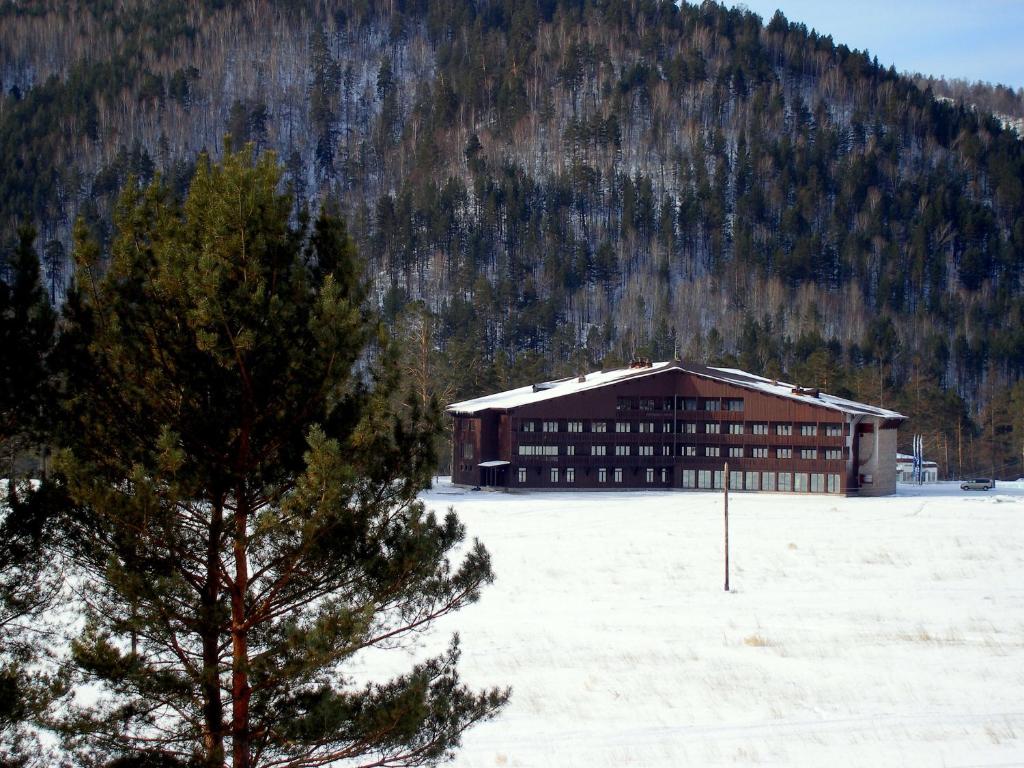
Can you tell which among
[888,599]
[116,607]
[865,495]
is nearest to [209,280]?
[116,607]

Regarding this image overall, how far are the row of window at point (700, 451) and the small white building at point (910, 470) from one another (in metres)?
21.8

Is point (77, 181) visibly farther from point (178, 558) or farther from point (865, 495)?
point (178, 558)

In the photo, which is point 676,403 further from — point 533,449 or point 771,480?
point 533,449

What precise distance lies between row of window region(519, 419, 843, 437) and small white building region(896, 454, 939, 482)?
2248cm

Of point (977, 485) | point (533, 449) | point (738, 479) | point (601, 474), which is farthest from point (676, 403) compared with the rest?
point (977, 485)

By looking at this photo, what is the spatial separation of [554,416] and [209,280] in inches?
2590

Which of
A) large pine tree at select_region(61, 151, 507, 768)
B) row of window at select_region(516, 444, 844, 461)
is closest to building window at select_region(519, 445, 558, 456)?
row of window at select_region(516, 444, 844, 461)

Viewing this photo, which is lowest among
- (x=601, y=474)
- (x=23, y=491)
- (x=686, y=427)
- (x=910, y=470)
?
(x=910, y=470)

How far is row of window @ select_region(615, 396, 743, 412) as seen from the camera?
78.4 metres

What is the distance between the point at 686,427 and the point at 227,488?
225 feet

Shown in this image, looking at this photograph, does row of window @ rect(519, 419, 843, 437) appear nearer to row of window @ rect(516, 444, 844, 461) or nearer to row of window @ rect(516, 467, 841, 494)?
row of window @ rect(516, 444, 844, 461)

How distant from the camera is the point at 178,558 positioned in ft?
40.0

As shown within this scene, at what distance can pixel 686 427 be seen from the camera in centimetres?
7900

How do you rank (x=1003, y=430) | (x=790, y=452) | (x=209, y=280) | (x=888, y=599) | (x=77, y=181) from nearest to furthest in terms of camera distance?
(x=209, y=280), (x=888, y=599), (x=790, y=452), (x=1003, y=430), (x=77, y=181)
